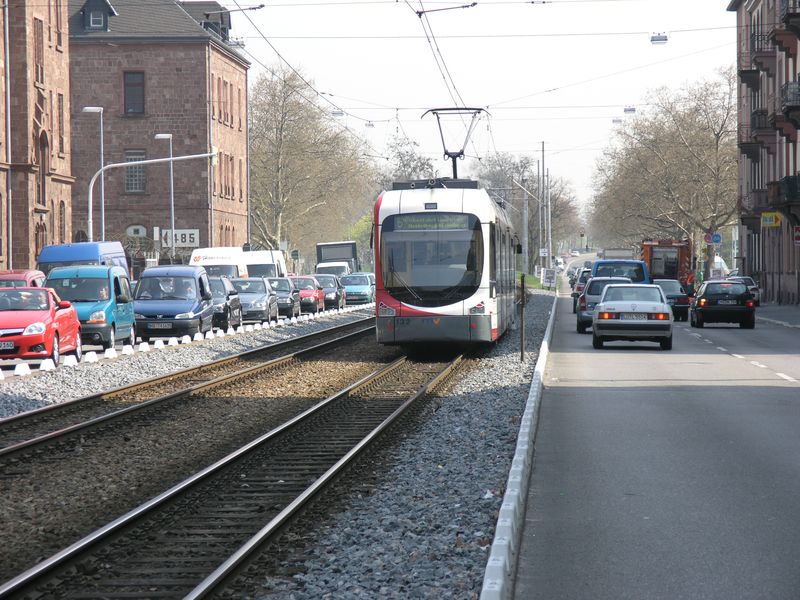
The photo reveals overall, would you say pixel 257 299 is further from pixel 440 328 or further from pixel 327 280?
pixel 327 280

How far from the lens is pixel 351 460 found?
41.5 ft

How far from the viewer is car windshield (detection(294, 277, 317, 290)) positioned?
56.1 m

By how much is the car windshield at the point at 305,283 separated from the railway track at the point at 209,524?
3983cm

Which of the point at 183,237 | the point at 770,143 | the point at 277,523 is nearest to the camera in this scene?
the point at 277,523

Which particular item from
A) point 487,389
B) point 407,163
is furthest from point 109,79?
point 487,389

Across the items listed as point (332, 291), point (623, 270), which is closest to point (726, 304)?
point (623, 270)

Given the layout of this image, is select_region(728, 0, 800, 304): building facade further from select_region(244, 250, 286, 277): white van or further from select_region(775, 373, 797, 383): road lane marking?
select_region(775, 373, 797, 383): road lane marking

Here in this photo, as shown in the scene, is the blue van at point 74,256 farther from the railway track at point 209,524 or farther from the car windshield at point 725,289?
the railway track at point 209,524

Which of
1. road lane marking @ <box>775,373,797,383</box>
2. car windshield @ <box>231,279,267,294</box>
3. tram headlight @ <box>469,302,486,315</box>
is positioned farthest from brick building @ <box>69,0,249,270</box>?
road lane marking @ <box>775,373,797,383</box>

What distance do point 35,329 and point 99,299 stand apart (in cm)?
609

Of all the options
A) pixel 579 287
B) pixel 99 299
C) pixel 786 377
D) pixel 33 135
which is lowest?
pixel 786 377

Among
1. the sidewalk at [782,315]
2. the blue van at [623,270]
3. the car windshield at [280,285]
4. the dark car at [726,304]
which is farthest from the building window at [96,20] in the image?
the dark car at [726,304]

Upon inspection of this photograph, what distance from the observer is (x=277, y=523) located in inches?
363

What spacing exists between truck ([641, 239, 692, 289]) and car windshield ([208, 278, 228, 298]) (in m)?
34.1
